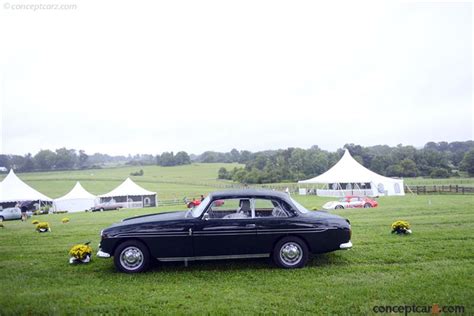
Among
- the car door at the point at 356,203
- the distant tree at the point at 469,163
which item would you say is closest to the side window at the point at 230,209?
the car door at the point at 356,203

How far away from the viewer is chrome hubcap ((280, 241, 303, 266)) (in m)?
6.73

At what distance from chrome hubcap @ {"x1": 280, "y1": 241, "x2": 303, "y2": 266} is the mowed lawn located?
27 cm

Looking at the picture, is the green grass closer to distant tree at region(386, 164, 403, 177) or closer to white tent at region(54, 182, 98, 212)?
white tent at region(54, 182, 98, 212)

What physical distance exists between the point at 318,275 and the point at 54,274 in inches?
192

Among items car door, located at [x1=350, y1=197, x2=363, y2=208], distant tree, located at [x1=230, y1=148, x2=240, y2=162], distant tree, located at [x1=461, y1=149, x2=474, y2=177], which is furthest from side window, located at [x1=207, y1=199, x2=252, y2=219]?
distant tree, located at [x1=230, y1=148, x2=240, y2=162]

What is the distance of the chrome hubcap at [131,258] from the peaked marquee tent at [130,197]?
3250 centimetres

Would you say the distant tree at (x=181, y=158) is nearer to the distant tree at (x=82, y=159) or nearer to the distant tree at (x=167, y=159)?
the distant tree at (x=167, y=159)

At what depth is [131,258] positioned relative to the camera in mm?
6664

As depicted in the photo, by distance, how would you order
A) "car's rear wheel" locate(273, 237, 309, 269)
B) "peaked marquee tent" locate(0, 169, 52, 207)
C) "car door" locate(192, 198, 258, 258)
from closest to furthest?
"car door" locate(192, 198, 258, 258) < "car's rear wheel" locate(273, 237, 309, 269) < "peaked marquee tent" locate(0, 169, 52, 207)

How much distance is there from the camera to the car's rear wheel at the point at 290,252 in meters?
6.71

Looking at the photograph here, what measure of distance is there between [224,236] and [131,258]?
69.6 inches

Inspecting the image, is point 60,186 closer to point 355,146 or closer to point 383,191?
point 383,191

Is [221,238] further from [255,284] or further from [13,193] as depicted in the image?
[13,193]

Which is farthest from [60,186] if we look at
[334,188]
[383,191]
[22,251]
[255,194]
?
[255,194]
